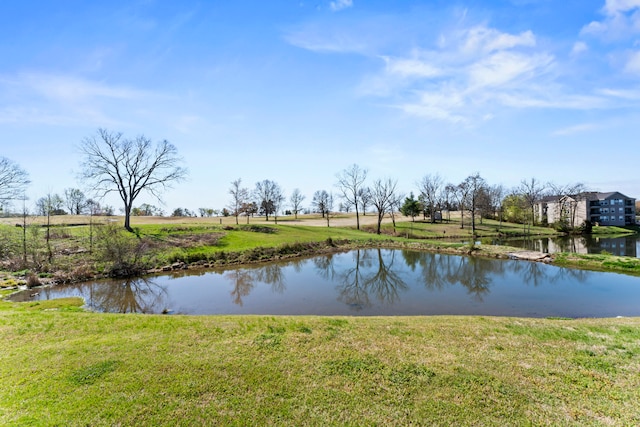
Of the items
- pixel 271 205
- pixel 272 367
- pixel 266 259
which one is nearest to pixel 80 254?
pixel 266 259

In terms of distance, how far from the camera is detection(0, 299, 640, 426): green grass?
4.88 meters

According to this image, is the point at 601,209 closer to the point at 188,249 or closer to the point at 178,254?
the point at 188,249

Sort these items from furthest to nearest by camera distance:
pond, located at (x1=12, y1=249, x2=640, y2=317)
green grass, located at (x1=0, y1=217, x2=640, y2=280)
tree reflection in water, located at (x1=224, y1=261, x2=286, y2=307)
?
1. green grass, located at (x1=0, y1=217, x2=640, y2=280)
2. tree reflection in water, located at (x1=224, y1=261, x2=286, y2=307)
3. pond, located at (x1=12, y1=249, x2=640, y2=317)

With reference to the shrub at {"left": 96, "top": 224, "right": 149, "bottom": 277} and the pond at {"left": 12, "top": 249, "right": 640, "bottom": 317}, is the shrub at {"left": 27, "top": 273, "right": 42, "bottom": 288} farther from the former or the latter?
the shrub at {"left": 96, "top": 224, "right": 149, "bottom": 277}

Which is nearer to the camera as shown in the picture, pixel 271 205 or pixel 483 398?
pixel 483 398

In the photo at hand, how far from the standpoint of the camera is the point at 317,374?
6035 millimetres

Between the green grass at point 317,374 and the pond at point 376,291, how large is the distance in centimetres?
490

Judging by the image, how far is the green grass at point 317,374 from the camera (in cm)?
488

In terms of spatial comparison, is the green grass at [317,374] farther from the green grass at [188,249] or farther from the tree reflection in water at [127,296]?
the green grass at [188,249]

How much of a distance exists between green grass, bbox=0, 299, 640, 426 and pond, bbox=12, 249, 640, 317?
16.1 feet

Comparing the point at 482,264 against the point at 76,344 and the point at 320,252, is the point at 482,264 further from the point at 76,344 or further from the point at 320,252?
the point at 76,344

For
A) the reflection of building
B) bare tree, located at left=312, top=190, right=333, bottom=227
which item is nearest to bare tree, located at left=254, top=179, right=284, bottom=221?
bare tree, located at left=312, top=190, right=333, bottom=227

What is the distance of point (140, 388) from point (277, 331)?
11.6 ft

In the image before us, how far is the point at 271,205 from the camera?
232ft
